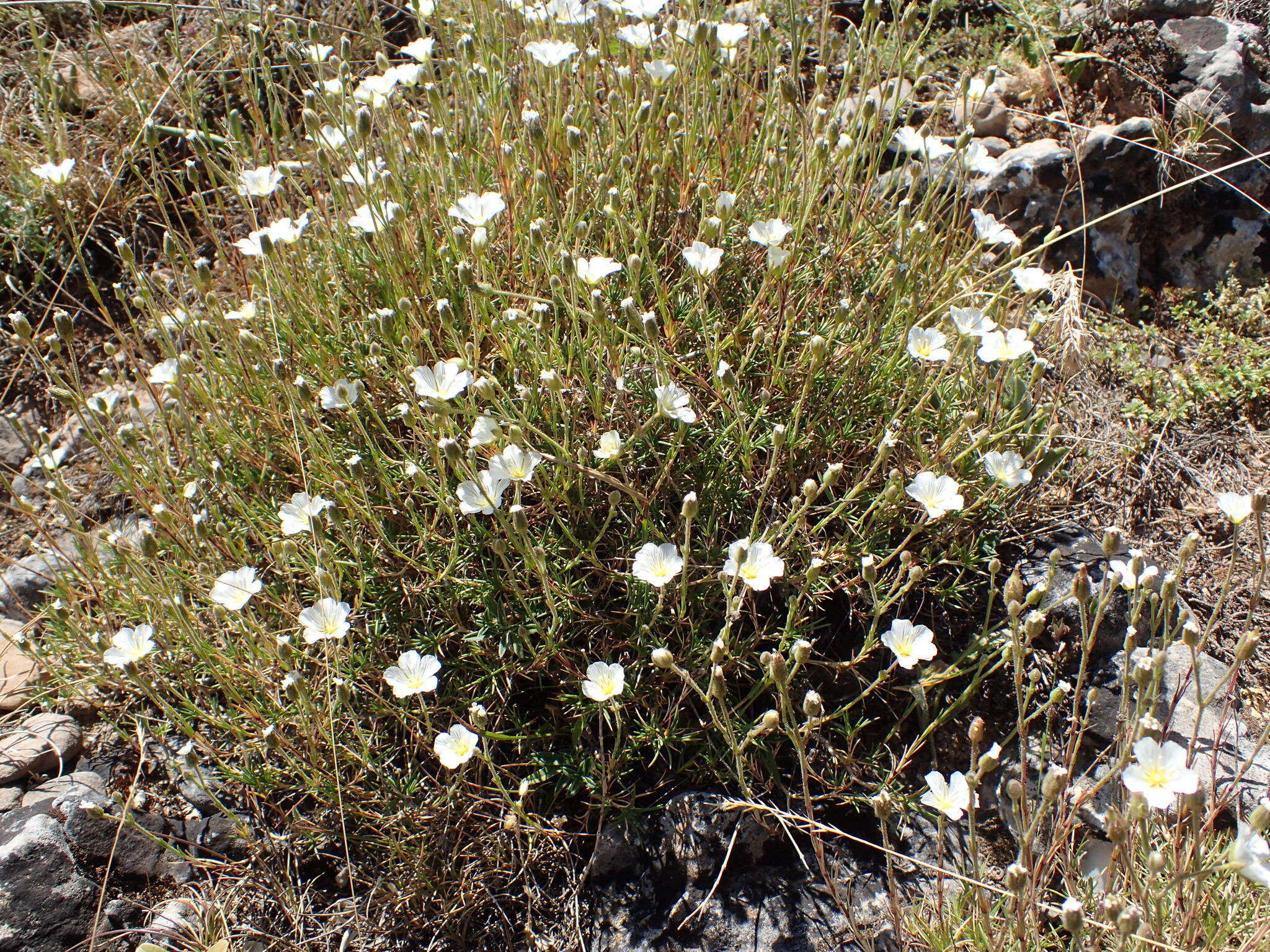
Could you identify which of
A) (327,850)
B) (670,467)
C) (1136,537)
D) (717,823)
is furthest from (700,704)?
(1136,537)

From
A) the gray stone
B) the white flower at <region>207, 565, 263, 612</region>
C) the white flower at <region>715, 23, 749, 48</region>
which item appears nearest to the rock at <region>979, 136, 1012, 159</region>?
the white flower at <region>715, 23, 749, 48</region>

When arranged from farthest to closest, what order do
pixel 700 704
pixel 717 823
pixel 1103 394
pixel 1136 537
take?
pixel 1103 394
pixel 1136 537
pixel 700 704
pixel 717 823

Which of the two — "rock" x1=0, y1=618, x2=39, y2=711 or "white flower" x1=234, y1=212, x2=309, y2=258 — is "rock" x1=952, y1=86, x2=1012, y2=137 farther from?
"rock" x1=0, y1=618, x2=39, y2=711

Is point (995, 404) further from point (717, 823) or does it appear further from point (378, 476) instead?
point (378, 476)

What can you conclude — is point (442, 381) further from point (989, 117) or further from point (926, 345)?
point (989, 117)

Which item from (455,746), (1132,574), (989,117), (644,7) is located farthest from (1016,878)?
(989,117)

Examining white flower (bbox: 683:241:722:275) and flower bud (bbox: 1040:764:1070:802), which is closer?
flower bud (bbox: 1040:764:1070:802)

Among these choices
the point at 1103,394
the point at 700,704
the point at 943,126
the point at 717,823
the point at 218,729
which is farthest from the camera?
the point at 943,126
